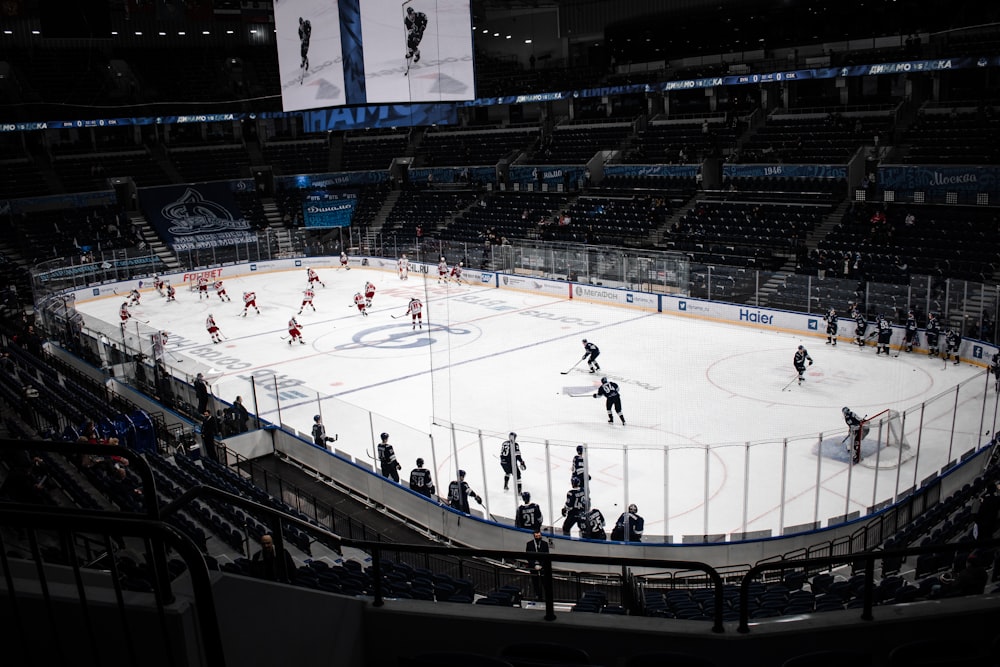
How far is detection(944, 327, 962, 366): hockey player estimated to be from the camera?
21750 mm

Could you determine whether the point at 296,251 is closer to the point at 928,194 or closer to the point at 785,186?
the point at 785,186

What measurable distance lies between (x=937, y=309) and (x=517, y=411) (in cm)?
1229

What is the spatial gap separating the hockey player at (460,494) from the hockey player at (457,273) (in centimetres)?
2355

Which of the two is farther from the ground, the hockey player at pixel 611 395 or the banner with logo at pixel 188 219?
the banner with logo at pixel 188 219

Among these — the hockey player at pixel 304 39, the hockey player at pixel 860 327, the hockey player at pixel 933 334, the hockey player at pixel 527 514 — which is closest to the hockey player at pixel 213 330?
the hockey player at pixel 304 39

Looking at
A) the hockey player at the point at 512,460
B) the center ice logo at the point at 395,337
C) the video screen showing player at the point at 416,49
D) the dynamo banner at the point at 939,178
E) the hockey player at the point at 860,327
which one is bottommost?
the center ice logo at the point at 395,337

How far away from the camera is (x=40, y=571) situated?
10.8ft

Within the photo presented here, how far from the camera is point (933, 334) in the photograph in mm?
22422

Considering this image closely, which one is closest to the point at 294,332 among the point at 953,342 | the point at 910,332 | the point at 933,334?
the point at 910,332

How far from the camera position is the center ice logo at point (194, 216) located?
4812 cm

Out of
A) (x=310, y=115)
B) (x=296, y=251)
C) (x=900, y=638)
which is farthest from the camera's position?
(x=296, y=251)

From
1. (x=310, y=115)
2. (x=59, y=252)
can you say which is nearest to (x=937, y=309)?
(x=310, y=115)

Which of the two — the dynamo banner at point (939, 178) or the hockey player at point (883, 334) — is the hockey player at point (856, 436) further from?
the dynamo banner at point (939, 178)

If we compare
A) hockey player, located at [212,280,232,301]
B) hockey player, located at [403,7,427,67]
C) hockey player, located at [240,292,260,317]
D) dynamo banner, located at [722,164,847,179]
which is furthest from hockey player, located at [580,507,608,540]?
hockey player, located at [212,280,232,301]
